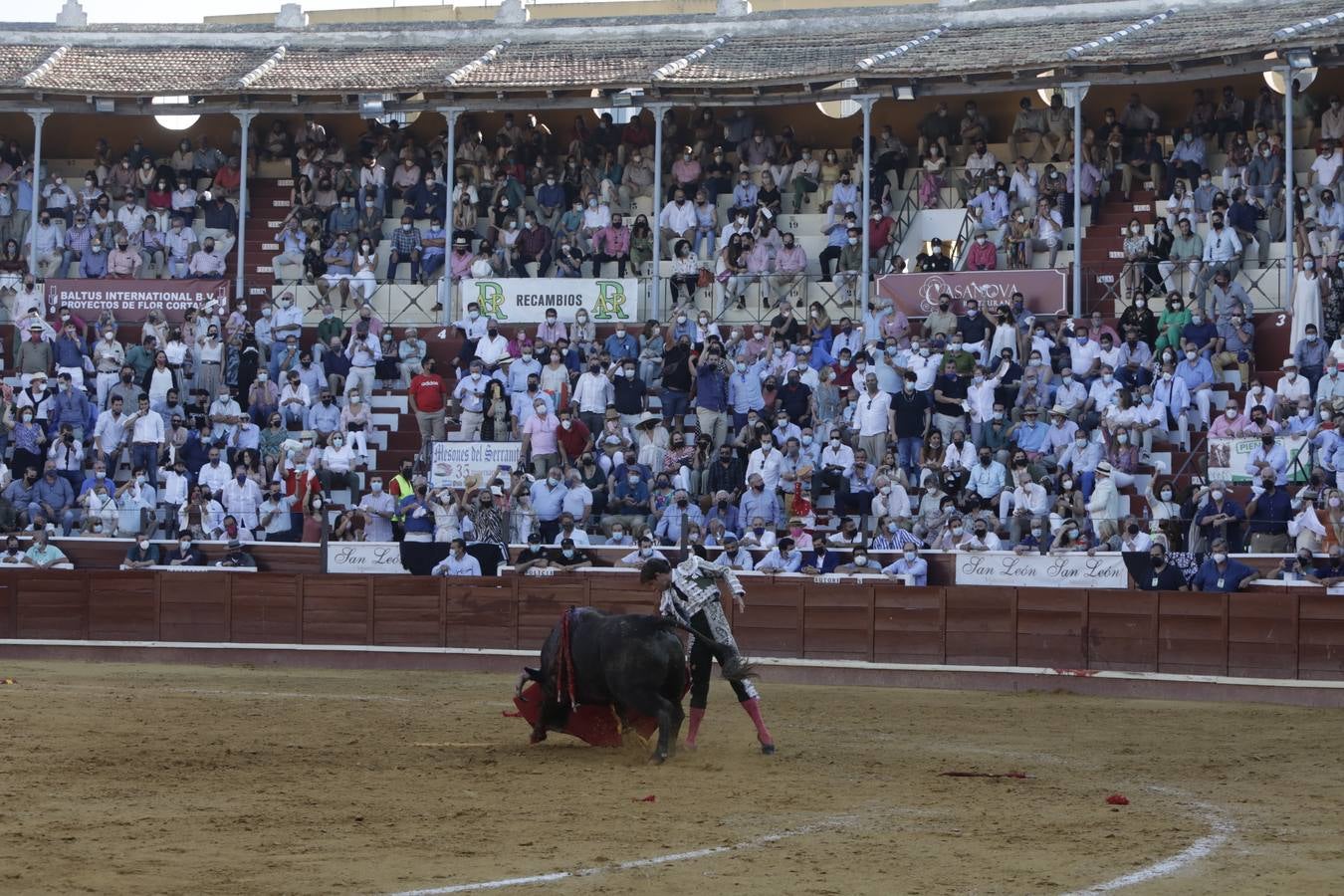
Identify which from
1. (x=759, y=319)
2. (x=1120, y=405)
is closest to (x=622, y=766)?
(x=1120, y=405)

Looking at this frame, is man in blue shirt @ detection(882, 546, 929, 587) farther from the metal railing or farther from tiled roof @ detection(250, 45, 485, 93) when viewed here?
tiled roof @ detection(250, 45, 485, 93)

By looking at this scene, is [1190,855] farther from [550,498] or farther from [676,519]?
[550,498]

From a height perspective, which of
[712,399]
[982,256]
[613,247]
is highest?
[613,247]

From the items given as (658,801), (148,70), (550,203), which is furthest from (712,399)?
(658,801)

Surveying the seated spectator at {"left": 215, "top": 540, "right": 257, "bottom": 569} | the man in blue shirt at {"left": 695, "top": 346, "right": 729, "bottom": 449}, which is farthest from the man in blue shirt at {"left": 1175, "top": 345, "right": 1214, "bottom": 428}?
the seated spectator at {"left": 215, "top": 540, "right": 257, "bottom": 569}

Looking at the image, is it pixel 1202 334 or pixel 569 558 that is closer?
pixel 569 558

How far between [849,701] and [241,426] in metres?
8.92

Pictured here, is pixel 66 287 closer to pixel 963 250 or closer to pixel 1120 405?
pixel 963 250

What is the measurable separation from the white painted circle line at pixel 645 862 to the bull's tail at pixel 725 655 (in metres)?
2.17

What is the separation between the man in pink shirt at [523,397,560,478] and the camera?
21.4 metres

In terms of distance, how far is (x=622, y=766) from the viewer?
11117 mm

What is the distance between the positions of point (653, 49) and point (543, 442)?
8.46 metres

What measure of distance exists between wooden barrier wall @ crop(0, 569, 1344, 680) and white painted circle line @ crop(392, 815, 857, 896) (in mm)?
8839

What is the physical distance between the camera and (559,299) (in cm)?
2503
